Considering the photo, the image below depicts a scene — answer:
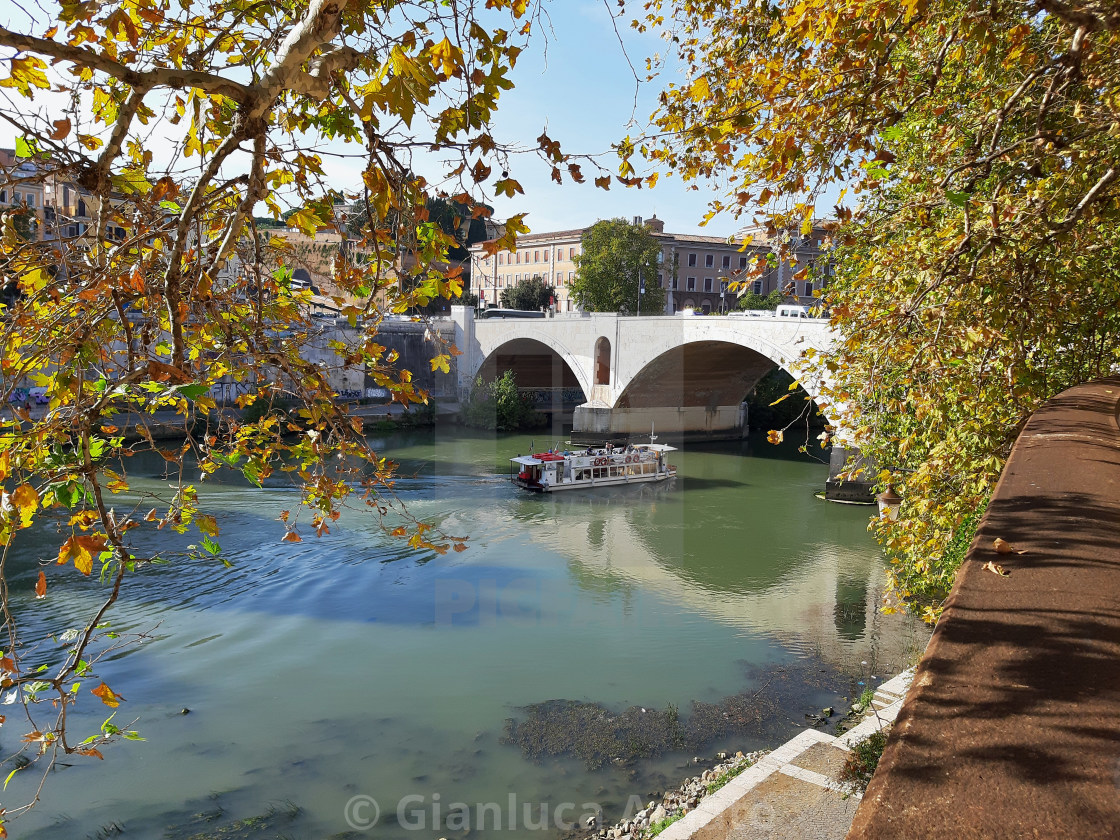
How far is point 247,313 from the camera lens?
2.95 m

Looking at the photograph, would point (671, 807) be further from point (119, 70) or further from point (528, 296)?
point (528, 296)

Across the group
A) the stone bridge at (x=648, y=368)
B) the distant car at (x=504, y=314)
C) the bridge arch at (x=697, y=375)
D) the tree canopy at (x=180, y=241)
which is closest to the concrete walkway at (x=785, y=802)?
the tree canopy at (x=180, y=241)

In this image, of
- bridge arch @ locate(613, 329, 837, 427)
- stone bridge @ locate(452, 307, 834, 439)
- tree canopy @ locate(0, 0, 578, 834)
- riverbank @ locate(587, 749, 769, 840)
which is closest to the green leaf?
tree canopy @ locate(0, 0, 578, 834)

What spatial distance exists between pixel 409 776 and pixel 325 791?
0.61 meters

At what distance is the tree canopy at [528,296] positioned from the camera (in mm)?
39844

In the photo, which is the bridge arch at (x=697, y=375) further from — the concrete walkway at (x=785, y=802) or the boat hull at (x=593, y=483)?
the concrete walkway at (x=785, y=802)

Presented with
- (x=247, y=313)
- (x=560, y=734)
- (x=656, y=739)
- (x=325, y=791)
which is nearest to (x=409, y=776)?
(x=325, y=791)

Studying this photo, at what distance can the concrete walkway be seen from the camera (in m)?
4.36

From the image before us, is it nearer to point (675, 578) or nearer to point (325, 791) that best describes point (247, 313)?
point (325, 791)

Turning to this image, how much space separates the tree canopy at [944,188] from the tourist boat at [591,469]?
13.1 meters

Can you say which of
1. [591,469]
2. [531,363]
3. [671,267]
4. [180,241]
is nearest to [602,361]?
[531,363]

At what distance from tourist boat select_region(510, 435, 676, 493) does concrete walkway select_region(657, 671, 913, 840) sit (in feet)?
40.6

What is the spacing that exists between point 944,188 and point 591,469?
15.4 m

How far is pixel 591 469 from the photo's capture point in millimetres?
18766
